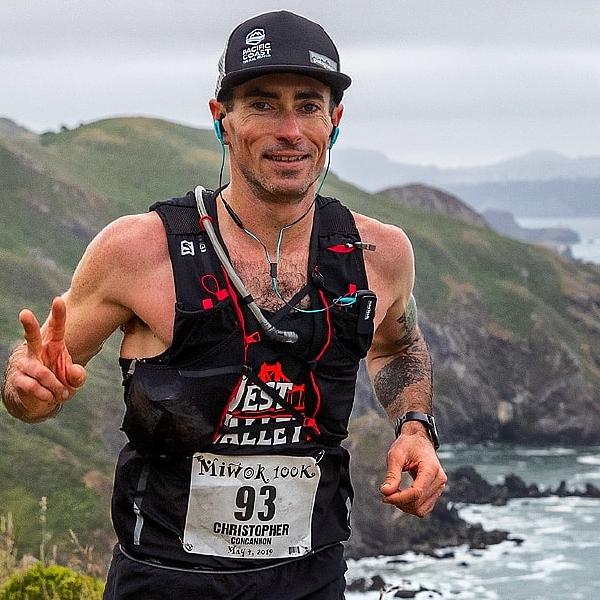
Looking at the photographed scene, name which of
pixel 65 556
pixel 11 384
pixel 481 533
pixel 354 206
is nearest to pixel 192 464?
pixel 11 384

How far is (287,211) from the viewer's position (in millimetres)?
4945

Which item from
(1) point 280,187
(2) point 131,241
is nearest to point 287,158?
(1) point 280,187

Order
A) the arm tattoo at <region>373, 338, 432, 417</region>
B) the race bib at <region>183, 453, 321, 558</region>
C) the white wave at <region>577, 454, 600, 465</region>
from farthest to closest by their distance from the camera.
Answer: the white wave at <region>577, 454, 600, 465</region>
the arm tattoo at <region>373, 338, 432, 417</region>
the race bib at <region>183, 453, 321, 558</region>

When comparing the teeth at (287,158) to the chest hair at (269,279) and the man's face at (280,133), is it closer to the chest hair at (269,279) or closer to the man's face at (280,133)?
the man's face at (280,133)

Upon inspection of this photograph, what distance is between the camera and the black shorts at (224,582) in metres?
4.61

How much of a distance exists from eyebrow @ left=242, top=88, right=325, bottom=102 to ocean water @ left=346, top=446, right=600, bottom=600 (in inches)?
1268

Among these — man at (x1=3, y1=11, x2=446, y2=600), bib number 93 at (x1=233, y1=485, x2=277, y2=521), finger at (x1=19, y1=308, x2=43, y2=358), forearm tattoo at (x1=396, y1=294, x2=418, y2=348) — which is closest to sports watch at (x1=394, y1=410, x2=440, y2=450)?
man at (x1=3, y1=11, x2=446, y2=600)

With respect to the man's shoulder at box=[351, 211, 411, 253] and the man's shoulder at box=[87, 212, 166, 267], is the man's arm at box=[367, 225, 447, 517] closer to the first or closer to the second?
the man's shoulder at box=[351, 211, 411, 253]

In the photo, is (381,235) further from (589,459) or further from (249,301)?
(589,459)

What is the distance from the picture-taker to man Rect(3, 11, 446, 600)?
4.57m

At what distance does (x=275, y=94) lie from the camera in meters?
4.80

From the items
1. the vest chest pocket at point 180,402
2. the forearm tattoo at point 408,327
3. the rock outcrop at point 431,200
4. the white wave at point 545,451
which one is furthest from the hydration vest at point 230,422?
the rock outcrop at point 431,200

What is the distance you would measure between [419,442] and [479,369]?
79.9 metres

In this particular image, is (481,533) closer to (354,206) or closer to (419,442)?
(354,206)
